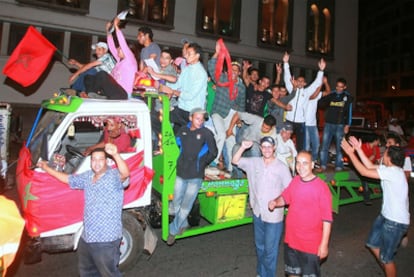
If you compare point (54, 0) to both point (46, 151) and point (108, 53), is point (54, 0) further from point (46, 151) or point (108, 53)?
point (46, 151)

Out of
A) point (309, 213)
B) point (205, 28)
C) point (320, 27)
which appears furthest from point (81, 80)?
point (320, 27)

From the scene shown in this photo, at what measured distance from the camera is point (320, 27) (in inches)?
884

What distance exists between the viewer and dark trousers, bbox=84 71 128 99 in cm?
470

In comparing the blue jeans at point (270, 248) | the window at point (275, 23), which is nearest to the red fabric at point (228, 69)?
the blue jeans at point (270, 248)

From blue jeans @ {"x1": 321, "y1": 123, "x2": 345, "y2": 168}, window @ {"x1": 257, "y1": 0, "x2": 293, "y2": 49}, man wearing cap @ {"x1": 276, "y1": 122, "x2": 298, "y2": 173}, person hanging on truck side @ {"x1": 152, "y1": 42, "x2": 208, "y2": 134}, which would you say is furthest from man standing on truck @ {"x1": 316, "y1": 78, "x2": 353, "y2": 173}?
window @ {"x1": 257, "y1": 0, "x2": 293, "y2": 49}

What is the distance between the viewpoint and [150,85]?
5.28m

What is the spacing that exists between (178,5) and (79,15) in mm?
5269

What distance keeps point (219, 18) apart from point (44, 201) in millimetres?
16921

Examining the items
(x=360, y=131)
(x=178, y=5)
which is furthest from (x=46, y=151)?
(x=178, y=5)

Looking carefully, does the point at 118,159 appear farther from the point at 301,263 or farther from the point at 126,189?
the point at 301,263

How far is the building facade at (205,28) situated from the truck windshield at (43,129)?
5.45m

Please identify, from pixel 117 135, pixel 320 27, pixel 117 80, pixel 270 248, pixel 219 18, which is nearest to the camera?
pixel 270 248

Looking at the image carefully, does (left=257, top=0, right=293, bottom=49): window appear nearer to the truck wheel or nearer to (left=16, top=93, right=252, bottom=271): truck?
(left=16, top=93, right=252, bottom=271): truck

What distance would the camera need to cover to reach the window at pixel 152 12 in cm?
1559
